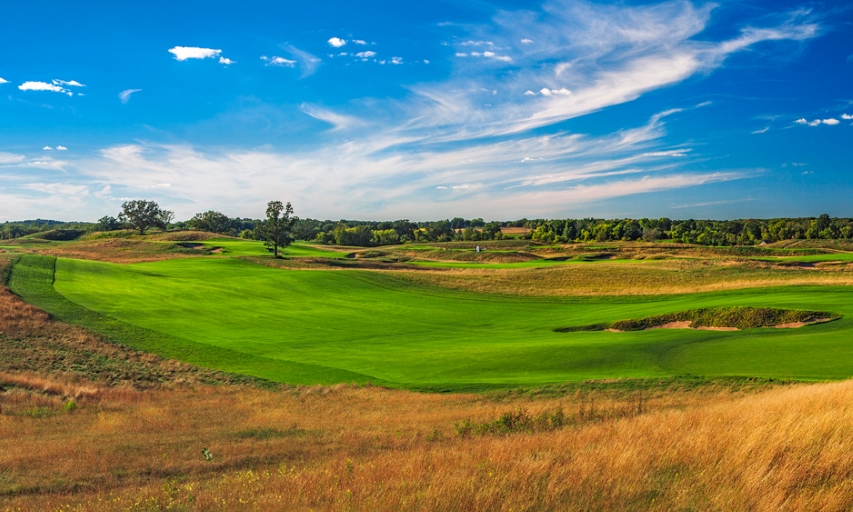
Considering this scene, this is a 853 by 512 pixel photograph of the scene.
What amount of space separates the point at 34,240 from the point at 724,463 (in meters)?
115

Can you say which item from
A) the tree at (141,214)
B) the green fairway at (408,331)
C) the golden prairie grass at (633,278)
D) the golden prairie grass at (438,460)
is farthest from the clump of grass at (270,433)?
the tree at (141,214)

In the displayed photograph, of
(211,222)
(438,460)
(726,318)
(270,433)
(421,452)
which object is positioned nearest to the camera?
(438,460)

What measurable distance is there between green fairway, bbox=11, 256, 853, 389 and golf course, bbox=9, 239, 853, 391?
89 millimetres

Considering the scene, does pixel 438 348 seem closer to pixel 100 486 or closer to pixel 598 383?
pixel 598 383

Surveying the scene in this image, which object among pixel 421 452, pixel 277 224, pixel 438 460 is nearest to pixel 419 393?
pixel 421 452

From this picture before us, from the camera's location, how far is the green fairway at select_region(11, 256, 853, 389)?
65.7 feet

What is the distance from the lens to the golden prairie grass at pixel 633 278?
137ft

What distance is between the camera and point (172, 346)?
26.7 meters

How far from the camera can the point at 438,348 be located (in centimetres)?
2580

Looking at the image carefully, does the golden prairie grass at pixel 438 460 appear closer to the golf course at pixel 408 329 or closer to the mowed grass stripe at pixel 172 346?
the golf course at pixel 408 329

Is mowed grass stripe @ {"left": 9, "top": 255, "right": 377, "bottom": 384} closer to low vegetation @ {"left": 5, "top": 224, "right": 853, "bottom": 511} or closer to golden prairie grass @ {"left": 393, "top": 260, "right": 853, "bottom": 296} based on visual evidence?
low vegetation @ {"left": 5, "top": 224, "right": 853, "bottom": 511}

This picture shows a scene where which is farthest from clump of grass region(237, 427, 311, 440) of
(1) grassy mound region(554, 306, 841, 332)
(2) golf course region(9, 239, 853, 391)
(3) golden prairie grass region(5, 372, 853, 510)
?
(1) grassy mound region(554, 306, 841, 332)

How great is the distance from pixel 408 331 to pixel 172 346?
40.9ft

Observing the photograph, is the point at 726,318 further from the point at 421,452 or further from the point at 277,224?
the point at 277,224
